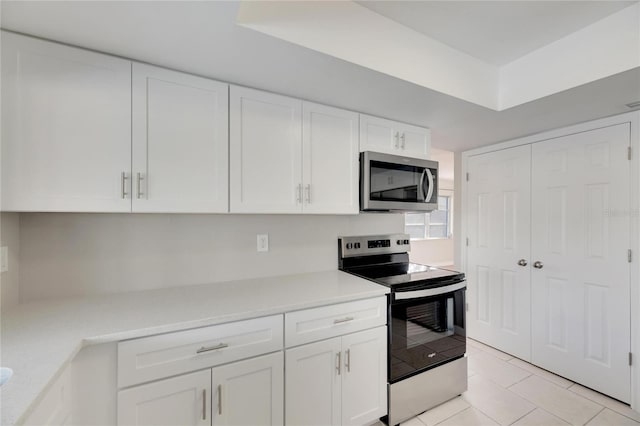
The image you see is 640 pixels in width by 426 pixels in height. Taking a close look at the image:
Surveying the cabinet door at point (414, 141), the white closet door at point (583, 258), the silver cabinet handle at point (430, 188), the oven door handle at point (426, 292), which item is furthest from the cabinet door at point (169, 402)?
the white closet door at point (583, 258)

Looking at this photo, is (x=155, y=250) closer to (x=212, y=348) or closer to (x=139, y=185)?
(x=139, y=185)

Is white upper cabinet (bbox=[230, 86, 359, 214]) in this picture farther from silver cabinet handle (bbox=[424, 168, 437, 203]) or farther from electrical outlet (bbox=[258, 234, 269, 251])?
silver cabinet handle (bbox=[424, 168, 437, 203])

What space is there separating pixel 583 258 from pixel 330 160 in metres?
2.13

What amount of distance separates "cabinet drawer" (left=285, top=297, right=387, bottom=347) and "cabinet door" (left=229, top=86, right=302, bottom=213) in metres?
0.64

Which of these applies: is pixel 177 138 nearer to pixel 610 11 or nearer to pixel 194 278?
pixel 194 278

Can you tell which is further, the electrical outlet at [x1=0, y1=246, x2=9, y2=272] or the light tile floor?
the light tile floor

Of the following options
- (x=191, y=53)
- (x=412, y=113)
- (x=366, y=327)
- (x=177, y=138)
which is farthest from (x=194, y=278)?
(x=412, y=113)

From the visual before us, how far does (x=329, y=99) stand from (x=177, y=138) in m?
0.95

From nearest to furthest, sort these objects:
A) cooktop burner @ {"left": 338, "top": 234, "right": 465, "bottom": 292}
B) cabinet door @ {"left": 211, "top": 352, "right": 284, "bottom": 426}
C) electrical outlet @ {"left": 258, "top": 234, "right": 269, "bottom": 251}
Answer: cabinet door @ {"left": 211, "top": 352, "right": 284, "bottom": 426} < cooktop burner @ {"left": 338, "top": 234, "right": 465, "bottom": 292} < electrical outlet @ {"left": 258, "top": 234, "right": 269, "bottom": 251}

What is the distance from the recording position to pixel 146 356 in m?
1.17

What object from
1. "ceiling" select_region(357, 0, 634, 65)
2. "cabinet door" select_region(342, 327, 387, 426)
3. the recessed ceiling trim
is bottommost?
"cabinet door" select_region(342, 327, 387, 426)

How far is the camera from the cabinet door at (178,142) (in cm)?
141

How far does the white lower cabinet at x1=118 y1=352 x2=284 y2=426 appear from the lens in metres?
1.17

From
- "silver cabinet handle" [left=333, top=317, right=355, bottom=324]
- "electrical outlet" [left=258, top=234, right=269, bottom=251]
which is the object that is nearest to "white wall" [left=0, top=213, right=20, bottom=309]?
"electrical outlet" [left=258, top=234, right=269, bottom=251]
